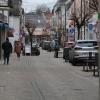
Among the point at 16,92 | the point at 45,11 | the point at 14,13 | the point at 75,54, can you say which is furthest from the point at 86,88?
the point at 45,11

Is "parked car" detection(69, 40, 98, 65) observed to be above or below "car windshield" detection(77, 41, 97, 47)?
below

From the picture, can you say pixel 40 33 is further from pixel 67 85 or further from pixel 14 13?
pixel 67 85

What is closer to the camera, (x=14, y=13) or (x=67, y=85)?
(x=67, y=85)

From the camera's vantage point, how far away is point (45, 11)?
17875 centimetres

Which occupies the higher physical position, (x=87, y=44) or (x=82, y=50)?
(x=87, y=44)

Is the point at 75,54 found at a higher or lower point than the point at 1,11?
lower

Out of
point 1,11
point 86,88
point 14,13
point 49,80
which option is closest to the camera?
point 86,88

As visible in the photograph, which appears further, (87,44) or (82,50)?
(87,44)

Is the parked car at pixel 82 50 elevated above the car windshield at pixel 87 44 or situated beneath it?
situated beneath

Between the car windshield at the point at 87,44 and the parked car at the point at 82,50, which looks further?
the car windshield at the point at 87,44

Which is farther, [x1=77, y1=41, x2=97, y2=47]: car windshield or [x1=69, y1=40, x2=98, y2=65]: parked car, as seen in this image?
[x1=77, y1=41, x2=97, y2=47]: car windshield

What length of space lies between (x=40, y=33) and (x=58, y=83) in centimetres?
13934

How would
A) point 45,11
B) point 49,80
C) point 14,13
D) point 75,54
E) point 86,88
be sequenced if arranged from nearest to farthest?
1. point 86,88
2. point 49,80
3. point 75,54
4. point 14,13
5. point 45,11

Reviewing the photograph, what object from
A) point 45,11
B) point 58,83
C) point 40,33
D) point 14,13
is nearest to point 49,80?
point 58,83
